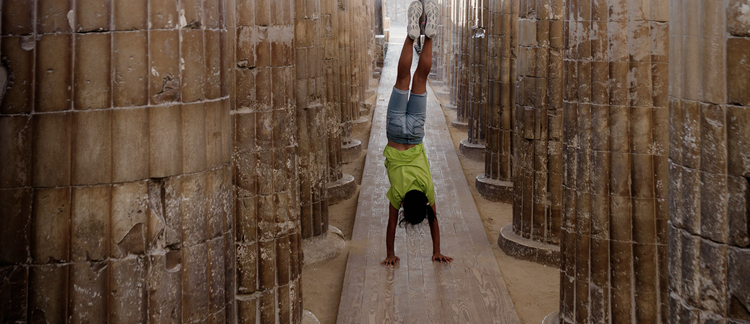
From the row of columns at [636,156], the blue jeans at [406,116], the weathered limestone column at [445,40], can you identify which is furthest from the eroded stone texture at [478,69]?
the weathered limestone column at [445,40]

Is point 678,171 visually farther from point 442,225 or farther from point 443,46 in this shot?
point 443,46

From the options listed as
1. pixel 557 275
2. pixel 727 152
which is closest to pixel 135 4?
pixel 727 152

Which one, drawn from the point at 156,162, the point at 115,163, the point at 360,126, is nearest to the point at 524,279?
the point at 156,162

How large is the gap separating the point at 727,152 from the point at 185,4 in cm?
229

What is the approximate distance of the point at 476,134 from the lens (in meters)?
13.4

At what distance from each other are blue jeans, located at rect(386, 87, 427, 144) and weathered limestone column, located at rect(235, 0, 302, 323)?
2.14m

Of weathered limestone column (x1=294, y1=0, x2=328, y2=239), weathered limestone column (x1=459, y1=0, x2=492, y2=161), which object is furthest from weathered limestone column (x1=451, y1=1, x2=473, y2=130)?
weathered limestone column (x1=294, y1=0, x2=328, y2=239)

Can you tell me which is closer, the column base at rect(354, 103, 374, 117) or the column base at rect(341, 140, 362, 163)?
the column base at rect(341, 140, 362, 163)

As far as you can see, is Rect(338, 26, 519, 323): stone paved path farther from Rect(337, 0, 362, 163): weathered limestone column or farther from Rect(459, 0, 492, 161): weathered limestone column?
Rect(337, 0, 362, 163): weathered limestone column

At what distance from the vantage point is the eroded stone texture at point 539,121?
23.2 feet

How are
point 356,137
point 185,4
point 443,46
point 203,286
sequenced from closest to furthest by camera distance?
point 185,4 < point 203,286 < point 356,137 < point 443,46

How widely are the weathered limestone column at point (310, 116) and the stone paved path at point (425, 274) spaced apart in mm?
658

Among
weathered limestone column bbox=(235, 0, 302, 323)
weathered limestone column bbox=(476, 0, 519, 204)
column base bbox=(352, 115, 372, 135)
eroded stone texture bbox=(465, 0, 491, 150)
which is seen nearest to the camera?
weathered limestone column bbox=(235, 0, 302, 323)

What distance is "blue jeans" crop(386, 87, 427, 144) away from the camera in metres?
6.74
